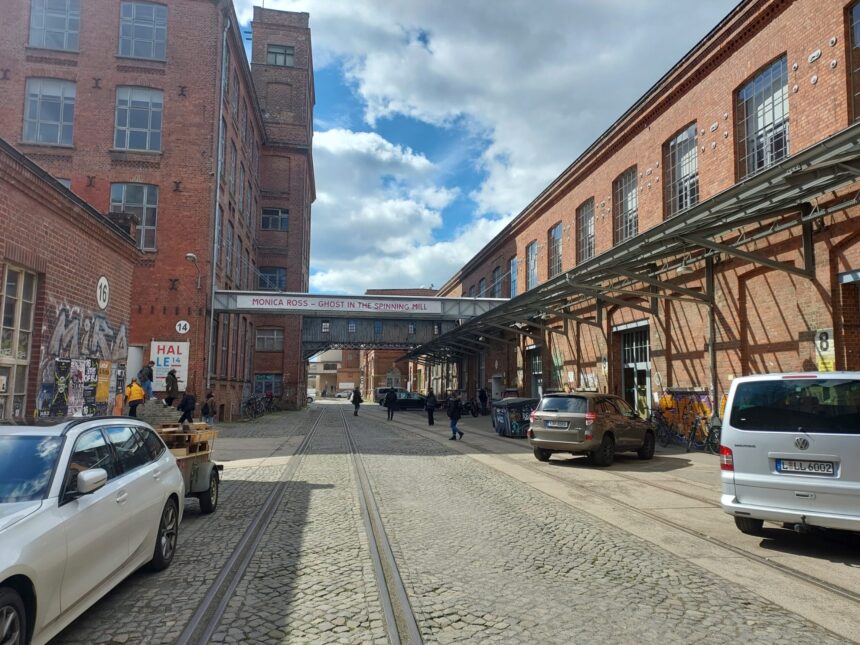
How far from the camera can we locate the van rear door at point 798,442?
605 cm

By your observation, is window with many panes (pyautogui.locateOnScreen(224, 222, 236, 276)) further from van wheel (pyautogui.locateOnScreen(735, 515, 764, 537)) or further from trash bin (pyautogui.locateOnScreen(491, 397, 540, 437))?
van wheel (pyautogui.locateOnScreen(735, 515, 764, 537))

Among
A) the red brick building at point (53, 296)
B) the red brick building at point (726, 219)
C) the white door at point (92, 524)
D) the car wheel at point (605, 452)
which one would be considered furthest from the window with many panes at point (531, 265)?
the white door at point (92, 524)

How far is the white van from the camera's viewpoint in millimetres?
6039

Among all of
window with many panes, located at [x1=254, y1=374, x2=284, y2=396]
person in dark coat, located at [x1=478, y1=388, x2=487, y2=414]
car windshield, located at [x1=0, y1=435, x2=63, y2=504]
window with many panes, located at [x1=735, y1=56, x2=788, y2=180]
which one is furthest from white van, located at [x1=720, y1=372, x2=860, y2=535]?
window with many panes, located at [x1=254, y1=374, x2=284, y2=396]

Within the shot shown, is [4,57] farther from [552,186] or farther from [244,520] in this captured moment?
[244,520]

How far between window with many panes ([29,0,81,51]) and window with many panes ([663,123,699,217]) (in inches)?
943

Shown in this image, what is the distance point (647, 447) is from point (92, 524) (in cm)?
1288

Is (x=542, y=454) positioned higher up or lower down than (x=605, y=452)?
lower down

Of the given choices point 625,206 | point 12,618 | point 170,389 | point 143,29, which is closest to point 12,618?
point 12,618

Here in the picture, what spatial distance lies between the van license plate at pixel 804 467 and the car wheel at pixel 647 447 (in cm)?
832

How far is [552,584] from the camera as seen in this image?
17.3ft

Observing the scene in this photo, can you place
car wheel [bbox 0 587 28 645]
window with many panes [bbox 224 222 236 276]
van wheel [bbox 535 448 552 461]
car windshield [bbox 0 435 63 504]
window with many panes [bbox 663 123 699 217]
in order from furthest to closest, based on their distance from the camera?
window with many panes [bbox 224 222 236 276], window with many panes [bbox 663 123 699 217], van wheel [bbox 535 448 552 461], car windshield [bbox 0 435 63 504], car wheel [bbox 0 587 28 645]

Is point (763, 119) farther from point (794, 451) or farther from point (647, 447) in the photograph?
point (794, 451)

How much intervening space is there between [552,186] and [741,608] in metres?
25.6
